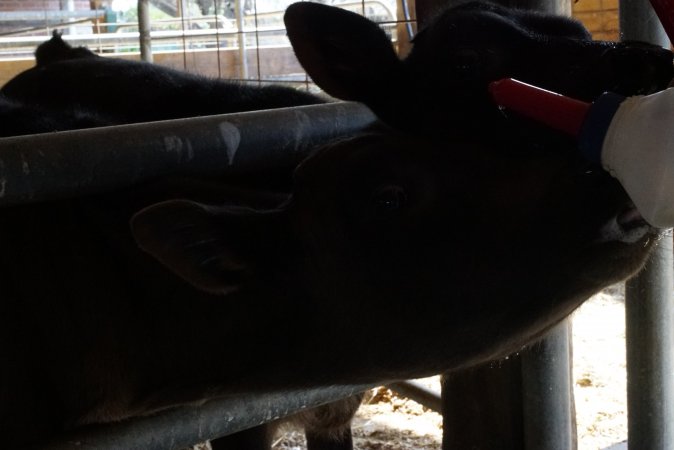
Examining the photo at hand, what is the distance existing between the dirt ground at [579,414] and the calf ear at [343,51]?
1.59m

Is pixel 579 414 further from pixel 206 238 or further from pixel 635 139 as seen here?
pixel 635 139

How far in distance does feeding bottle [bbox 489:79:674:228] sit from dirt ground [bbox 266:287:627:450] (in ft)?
6.88

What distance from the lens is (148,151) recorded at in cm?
142

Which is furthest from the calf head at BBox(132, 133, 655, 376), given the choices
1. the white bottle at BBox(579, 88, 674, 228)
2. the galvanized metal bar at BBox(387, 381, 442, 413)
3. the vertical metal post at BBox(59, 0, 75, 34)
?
the vertical metal post at BBox(59, 0, 75, 34)

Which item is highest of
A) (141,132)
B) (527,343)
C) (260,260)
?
(141,132)

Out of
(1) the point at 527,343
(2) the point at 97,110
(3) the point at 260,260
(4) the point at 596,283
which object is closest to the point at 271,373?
(3) the point at 260,260

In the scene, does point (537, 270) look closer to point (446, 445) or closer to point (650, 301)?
point (650, 301)

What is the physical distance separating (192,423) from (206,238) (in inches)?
13.0

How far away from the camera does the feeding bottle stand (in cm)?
91

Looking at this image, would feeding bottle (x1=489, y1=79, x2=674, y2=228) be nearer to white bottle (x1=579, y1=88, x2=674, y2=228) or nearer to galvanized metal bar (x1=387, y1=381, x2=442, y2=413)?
white bottle (x1=579, y1=88, x2=674, y2=228)

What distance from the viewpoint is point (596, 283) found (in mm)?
1365

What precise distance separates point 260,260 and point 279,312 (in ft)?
0.36

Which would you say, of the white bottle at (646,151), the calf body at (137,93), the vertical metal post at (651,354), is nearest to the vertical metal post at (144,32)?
the calf body at (137,93)

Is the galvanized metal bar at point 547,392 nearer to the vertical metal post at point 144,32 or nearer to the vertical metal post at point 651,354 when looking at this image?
the vertical metal post at point 651,354
